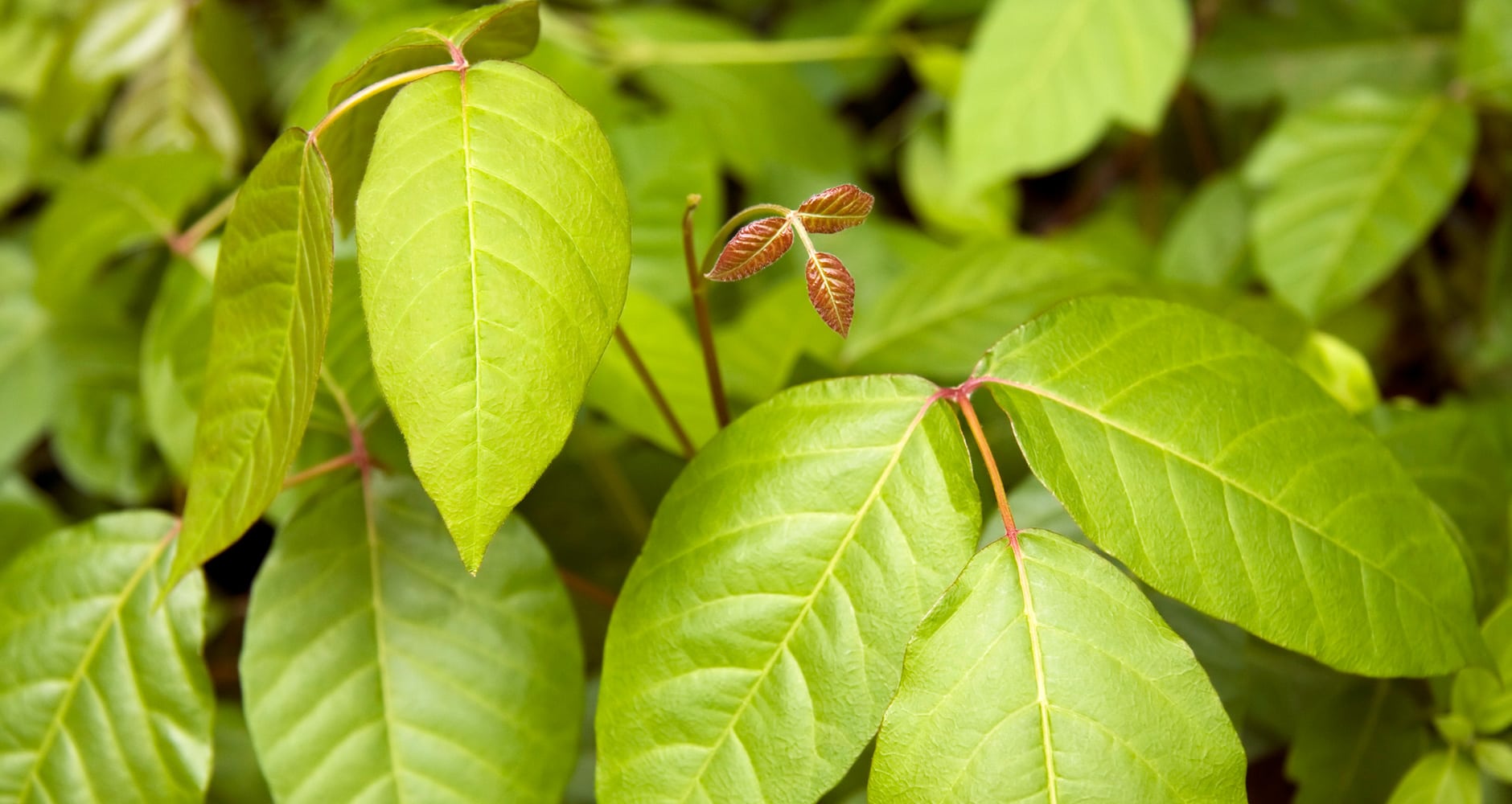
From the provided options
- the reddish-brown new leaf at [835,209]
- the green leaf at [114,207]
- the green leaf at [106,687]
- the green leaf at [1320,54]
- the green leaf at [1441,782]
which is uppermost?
the reddish-brown new leaf at [835,209]

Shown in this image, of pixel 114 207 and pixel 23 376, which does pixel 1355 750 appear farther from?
pixel 23 376

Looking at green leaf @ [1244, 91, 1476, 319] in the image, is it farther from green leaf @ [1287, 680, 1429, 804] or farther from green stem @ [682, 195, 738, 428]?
green stem @ [682, 195, 738, 428]

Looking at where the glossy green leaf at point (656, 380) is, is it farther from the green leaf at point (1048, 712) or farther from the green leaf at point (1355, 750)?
the green leaf at point (1355, 750)

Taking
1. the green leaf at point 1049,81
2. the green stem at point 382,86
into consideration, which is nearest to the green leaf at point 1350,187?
the green leaf at point 1049,81

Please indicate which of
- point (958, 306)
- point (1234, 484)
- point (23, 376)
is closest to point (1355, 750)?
point (1234, 484)

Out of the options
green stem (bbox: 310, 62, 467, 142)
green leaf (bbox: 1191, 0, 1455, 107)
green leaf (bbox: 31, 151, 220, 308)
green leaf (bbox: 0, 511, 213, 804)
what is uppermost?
A: green stem (bbox: 310, 62, 467, 142)

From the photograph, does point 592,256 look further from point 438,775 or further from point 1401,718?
point 1401,718

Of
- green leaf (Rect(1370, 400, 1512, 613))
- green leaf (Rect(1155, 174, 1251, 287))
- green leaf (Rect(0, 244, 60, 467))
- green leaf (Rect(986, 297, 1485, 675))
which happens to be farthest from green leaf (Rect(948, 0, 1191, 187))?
green leaf (Rect(0, 244, 60, 467))

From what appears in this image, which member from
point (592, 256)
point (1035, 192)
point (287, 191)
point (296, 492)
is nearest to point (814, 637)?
point (592, 256)
